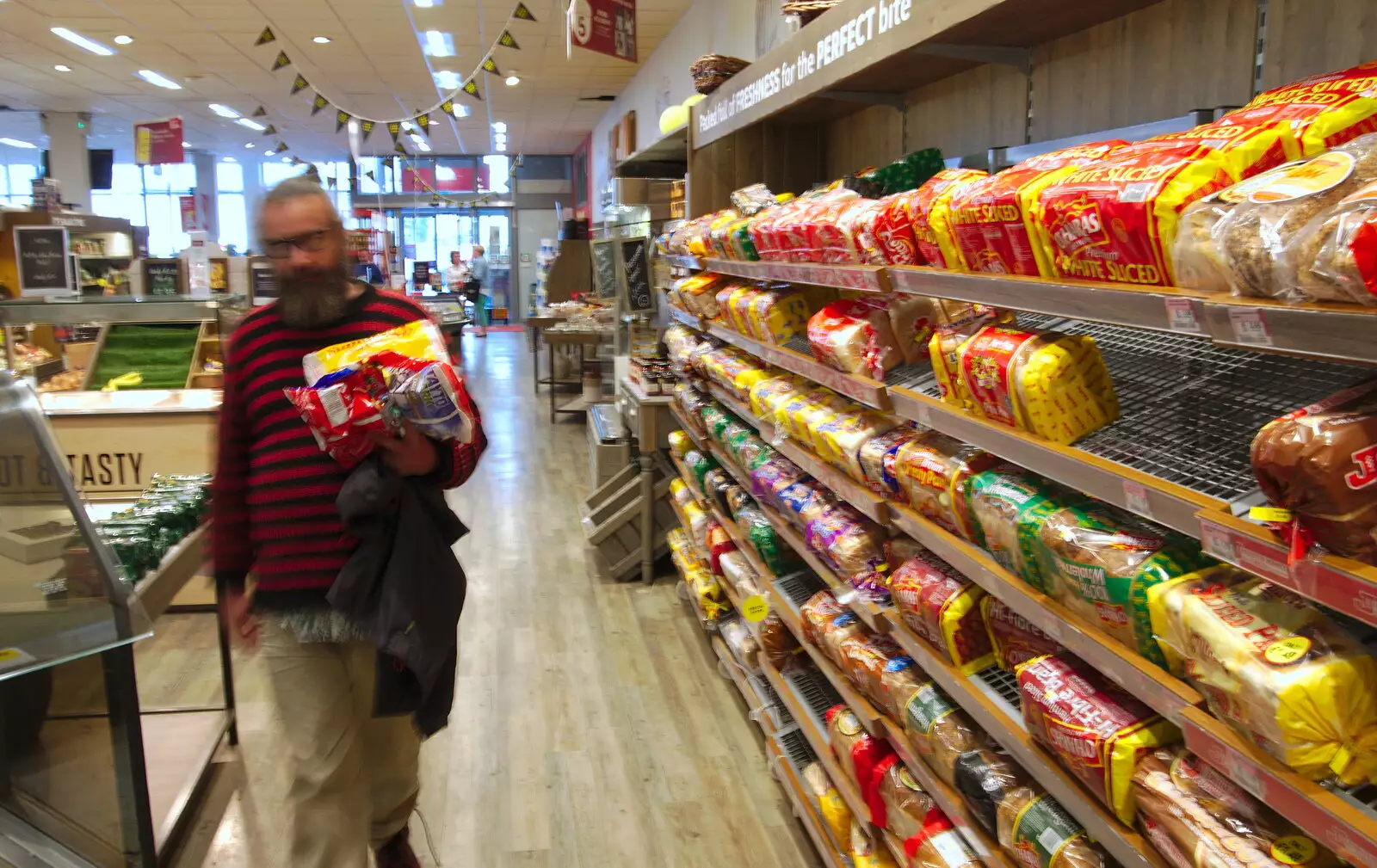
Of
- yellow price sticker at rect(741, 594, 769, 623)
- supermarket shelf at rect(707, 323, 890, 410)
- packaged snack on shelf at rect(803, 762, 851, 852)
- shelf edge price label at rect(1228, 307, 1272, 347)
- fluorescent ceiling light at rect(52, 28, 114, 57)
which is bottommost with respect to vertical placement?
packaged snack on shelf at rect(803, 762, 851, 852)

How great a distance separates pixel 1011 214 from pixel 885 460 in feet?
2.44

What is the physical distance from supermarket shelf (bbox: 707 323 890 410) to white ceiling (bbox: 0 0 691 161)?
19.4 ft

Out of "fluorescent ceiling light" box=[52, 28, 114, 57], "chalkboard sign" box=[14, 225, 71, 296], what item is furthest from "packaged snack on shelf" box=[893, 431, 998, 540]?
"fluorescent ceiling light" box=[52, 28, 114, 57]

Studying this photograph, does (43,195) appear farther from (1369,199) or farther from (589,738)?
(1369,199)

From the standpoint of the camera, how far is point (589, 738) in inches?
138

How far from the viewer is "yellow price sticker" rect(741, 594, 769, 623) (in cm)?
324

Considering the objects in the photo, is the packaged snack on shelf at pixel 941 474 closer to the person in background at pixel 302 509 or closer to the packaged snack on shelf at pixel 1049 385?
the packaged snack on shelf at pixel 1049 385

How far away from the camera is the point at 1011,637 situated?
6.07 feet

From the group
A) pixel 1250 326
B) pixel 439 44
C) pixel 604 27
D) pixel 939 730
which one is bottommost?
pixel 939 730

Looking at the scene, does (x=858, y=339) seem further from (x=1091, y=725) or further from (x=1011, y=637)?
(x=1091, y=725)

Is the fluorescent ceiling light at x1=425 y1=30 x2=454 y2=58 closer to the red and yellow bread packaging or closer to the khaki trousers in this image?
the khaki trousers

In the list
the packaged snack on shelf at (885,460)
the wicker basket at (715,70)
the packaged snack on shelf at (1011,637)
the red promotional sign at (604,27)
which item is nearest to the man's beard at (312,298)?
the packaged snack on shelf at (885,460)

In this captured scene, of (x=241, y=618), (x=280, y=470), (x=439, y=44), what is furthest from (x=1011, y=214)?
(x=439, y=44)

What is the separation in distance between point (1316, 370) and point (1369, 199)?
684 millimetres
